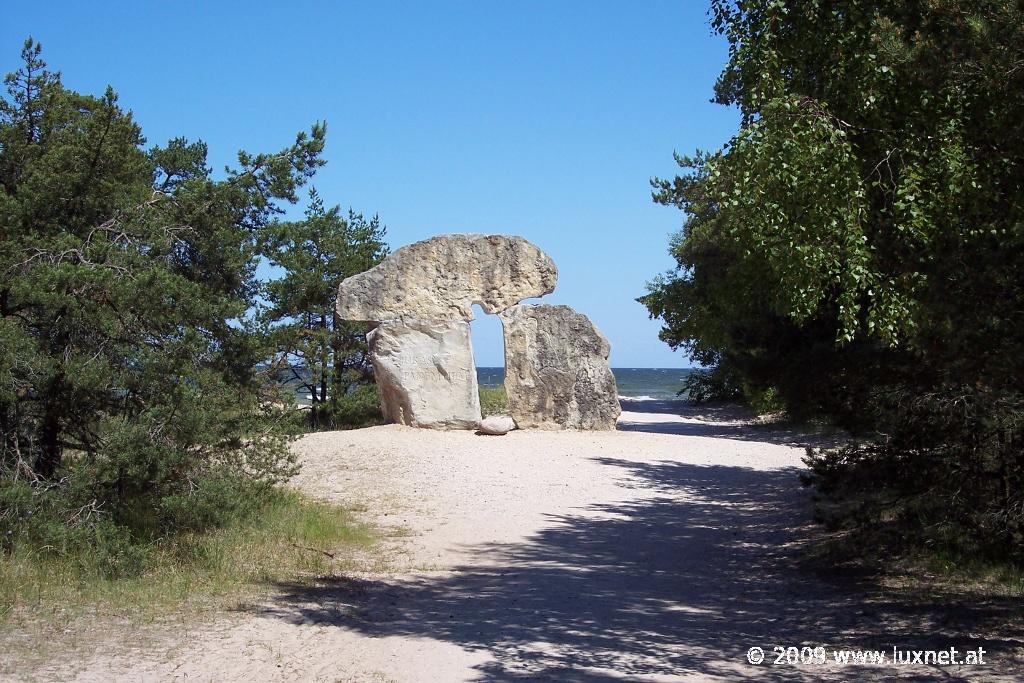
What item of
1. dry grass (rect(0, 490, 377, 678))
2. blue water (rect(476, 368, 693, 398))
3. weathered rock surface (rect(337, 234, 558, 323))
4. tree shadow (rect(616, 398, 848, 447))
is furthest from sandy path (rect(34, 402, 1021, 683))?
blue water (rect(476, 368, 693, 398))

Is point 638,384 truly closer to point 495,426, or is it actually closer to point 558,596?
point 495,426

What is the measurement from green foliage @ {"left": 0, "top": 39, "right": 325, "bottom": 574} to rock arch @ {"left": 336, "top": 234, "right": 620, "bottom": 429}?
264 inches

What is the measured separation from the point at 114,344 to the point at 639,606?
564 centimetres

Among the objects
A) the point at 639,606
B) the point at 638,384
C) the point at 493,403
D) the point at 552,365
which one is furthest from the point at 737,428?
the point at 638,384

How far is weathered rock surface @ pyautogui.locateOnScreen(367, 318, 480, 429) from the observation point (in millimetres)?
17094

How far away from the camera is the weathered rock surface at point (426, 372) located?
56.1ft

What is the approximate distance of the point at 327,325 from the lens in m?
20.5

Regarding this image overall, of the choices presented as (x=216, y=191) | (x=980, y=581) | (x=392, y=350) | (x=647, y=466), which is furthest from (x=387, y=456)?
(x=980, y=581)

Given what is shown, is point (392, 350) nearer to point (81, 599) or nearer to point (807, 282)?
point (81, 599)

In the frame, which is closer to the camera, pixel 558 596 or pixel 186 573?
pixel 558 596

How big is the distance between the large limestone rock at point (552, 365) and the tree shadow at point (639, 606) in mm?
6562

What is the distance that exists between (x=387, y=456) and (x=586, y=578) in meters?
6.72

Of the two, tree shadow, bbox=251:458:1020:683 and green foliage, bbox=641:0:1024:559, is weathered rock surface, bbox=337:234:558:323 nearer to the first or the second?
tree shadow, bbox=251:458:1020:683

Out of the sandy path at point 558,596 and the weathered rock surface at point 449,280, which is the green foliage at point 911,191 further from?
the weathered rock surface at point 449,280
